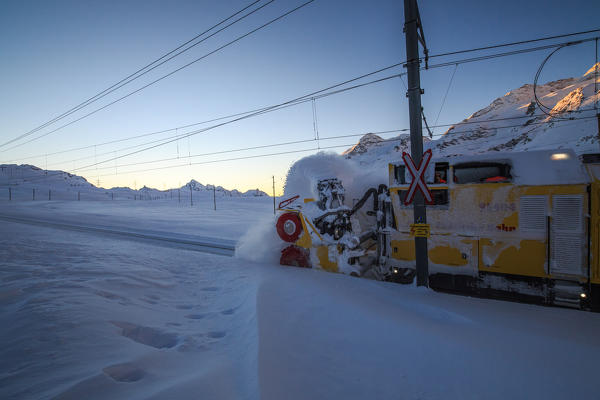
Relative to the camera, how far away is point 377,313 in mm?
3826

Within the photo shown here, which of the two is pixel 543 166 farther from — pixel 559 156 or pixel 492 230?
pixel 492 230

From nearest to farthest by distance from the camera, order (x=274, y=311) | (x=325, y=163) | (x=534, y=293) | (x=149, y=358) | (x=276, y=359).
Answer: (x=149, y=358) → (x=276, y=359) → (x=274, y=311) → (x=534, y=293) → (x=325, y=163)

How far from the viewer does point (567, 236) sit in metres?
4.01

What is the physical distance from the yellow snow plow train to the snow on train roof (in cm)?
1

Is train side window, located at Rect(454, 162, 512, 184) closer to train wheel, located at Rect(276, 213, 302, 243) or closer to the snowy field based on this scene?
the snowy field

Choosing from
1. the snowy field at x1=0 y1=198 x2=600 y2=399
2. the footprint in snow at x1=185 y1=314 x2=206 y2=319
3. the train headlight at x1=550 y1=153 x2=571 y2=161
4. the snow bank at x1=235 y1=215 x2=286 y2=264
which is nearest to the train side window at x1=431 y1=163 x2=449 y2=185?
the train headlight at x1=550 y1=153 x2=571 y2=161

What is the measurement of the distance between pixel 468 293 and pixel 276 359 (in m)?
4.00

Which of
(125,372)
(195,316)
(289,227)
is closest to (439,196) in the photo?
(289,227)

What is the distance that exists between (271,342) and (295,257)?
3.88 m

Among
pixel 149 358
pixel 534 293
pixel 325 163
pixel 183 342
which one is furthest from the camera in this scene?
pixel 325 163

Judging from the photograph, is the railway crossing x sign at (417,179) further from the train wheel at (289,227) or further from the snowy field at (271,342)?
the train wheel at (289,227)

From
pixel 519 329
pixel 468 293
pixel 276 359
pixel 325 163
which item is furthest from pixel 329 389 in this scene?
pixel 325 163

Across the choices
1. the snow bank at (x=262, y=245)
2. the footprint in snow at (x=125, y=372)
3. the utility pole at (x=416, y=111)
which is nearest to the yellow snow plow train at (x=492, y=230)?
the utility pole at (x=416, y=111)

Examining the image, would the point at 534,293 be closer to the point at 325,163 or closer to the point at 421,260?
the point at 421,260
